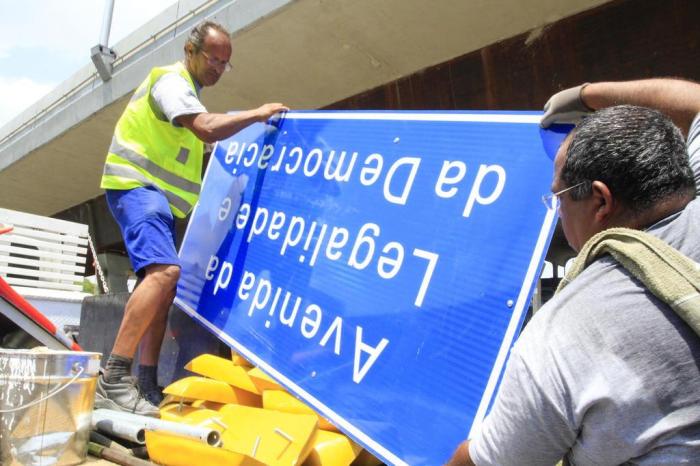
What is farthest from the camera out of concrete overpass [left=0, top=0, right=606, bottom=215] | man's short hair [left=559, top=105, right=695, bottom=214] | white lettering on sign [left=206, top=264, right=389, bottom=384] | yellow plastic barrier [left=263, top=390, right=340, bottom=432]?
concrete overpass [left=0, top=0, right=606, bottom=215]

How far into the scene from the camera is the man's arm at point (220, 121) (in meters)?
2.61

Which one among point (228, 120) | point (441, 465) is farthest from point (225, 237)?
point (441, 465)

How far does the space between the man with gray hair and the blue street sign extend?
0.38 m

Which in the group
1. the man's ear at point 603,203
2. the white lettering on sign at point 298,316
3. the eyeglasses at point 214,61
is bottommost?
the white lettering on sign at point 298,316

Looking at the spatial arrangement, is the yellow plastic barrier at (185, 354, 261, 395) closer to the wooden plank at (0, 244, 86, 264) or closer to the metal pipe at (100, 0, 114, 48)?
the wooden plank at (0, 244, 86, 264)

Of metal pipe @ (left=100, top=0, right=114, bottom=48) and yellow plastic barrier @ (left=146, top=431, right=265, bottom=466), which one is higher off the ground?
metal pipe @ (left=100, top=0, right=114, bottom=48)

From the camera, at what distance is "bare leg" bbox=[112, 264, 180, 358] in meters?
2.44

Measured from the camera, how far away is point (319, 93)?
4805mm

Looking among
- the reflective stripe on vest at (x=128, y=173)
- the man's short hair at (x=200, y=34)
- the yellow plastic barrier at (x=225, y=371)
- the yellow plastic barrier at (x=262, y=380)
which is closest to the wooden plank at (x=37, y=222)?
the reflective stripe on vest at (x=128, y=173)

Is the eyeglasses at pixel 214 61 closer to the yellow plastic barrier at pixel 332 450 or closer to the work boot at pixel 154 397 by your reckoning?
the work boot at pixel 154 397

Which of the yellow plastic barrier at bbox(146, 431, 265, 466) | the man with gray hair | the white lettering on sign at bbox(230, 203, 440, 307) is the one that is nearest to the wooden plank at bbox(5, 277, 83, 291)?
the white lettering on sign at bbox(230, 203, 440, 307)

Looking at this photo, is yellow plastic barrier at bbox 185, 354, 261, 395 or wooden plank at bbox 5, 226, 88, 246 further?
wooden plank at bbox 5, 226, 88, 246

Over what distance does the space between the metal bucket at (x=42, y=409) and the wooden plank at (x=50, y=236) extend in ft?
11.0

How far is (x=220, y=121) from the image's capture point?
260cm
